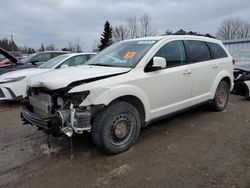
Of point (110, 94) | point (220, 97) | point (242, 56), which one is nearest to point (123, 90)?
point (110, 94)

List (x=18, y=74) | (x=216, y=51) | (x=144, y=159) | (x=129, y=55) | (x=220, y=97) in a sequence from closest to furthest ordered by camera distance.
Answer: (x=144, y=159), (x=129, y=55), (x=216, y=51), (x=220, y=97), (x=18, y=74)

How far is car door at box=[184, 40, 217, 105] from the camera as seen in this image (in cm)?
473

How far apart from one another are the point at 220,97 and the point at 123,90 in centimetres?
326

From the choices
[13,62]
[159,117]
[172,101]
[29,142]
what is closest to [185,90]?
[172,101]

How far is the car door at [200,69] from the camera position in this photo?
4734 millimetres

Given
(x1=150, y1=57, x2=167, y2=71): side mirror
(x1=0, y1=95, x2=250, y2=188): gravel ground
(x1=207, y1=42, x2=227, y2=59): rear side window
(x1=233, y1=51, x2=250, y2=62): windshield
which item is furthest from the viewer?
(x1=233, y1=51, x2=250, y2=62): windshield

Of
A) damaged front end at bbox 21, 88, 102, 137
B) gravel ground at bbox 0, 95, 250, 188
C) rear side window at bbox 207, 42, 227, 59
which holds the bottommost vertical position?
gravel ground at bbox 0, 95, 250, 188

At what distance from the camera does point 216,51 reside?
18.0 feet

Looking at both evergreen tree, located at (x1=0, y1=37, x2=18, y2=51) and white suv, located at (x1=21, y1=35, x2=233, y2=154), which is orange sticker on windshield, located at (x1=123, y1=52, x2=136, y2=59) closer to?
white suv, located at (x1=21, y1=35, x2=233, y2=154)

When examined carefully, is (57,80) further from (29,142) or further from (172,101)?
(172,101)

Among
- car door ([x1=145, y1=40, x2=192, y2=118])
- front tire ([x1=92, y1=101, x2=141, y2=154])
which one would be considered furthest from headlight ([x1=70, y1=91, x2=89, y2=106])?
car door ([x1=145, y1=40, x2=192, y2=118])

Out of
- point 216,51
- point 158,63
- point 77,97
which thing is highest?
point 216,51

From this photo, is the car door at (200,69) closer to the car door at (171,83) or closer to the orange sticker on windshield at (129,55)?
the car door at (171,83)

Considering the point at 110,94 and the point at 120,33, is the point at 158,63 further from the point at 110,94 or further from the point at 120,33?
the point at 120,33
